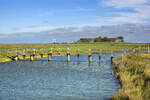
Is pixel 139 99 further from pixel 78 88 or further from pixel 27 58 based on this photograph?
pixel 27 58

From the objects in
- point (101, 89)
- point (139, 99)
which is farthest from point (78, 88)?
point (139, 99)

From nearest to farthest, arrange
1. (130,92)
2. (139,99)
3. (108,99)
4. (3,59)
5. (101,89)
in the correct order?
(139,99) → (130,92) → (108,99) → (101,89) → (3,59)

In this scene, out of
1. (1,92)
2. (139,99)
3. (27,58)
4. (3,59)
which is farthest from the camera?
(27,58)

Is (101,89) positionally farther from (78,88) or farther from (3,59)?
(3,59)

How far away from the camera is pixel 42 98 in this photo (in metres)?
19.7

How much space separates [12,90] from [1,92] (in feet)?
4.27

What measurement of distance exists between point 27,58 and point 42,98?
49.6m

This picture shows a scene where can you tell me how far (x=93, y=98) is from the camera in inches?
773

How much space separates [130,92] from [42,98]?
6897 mm

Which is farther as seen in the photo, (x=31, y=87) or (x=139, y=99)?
(x=31, y=87)

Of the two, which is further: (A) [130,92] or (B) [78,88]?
(B) [78,88]

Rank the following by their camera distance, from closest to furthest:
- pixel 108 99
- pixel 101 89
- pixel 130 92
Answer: pixel 130 92
pixel 108 99
pixel 101 89

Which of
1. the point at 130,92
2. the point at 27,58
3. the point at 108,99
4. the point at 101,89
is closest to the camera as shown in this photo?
the point at 130,92

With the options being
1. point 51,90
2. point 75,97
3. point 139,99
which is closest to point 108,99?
point 75,97
